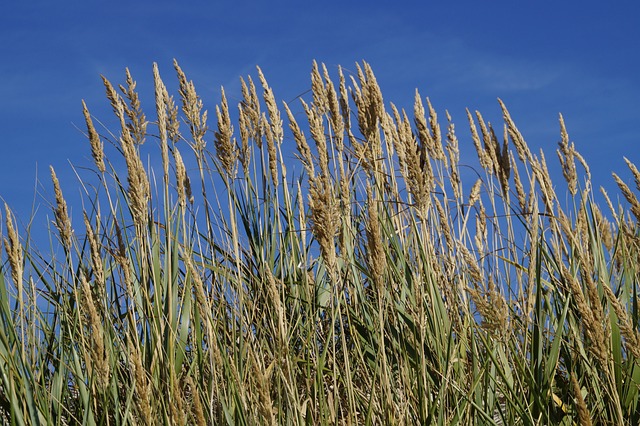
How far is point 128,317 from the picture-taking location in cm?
247

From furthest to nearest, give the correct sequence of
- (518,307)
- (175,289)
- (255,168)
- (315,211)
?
(255,168) < (518,307) < (175,289) < (315,211)

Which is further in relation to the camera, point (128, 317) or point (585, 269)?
point (128, 317)

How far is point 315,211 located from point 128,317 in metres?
0.95

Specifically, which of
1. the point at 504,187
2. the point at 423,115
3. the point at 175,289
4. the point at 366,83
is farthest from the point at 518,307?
the point at 175,289

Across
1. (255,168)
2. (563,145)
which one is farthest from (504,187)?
(255,168)

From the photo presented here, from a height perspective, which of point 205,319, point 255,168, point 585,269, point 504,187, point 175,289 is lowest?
point 585,269

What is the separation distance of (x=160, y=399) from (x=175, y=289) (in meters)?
0.51

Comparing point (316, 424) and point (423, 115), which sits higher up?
point (423, 115)

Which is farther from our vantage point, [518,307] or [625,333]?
[518,307]

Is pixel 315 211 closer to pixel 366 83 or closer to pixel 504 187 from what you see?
pixel 366 83

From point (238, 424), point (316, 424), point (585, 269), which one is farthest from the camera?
point (316, 424)

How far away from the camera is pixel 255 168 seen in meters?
3.28

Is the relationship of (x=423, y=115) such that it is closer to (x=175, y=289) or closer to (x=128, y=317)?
(x=175, y=289)

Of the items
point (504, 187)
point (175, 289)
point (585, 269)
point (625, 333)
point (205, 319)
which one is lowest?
point (625, 333)
